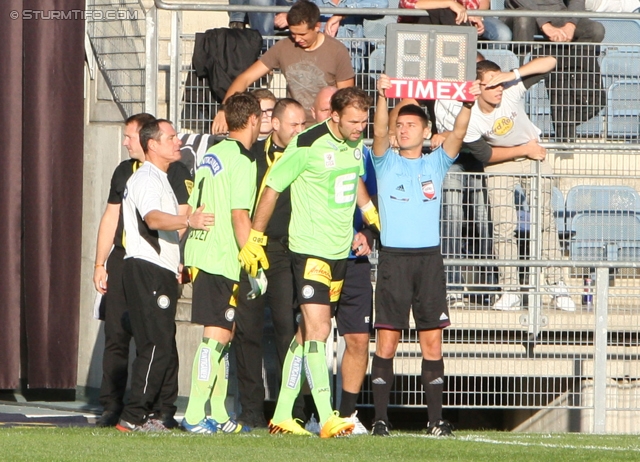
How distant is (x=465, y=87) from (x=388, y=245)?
1100mm

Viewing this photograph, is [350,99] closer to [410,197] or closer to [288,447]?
[410,197]

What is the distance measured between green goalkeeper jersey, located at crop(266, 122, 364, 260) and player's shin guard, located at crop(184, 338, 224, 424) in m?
0.78

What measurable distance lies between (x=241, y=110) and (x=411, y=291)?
156 centimetres

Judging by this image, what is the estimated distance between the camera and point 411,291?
7.14m

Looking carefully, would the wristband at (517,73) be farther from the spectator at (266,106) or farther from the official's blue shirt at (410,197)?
the spectator at (266,106)

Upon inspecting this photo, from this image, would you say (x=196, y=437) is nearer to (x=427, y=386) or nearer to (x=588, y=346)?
(x=427, y=386)

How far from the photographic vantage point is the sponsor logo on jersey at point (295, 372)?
269 inches

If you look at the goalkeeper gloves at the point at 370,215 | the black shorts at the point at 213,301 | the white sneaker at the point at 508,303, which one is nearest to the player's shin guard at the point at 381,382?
the goalkeeper gloves at the point at 370,215

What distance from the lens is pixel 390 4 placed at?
11.3 metres

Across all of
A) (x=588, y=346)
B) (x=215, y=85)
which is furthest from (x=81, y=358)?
(x=588, y=346)

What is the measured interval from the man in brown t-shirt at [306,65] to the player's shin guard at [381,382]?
2.27 meters

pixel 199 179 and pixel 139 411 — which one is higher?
pixel 199 179

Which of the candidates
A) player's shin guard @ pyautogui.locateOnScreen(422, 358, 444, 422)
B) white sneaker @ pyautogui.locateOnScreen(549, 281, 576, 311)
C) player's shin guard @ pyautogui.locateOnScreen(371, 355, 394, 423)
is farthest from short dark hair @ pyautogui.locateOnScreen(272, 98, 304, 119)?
white sneaker @ pyautogui.locateOnScreen(549, 281, 576, 311)

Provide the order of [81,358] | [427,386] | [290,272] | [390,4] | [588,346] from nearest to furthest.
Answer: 1. [427,386]
2. [290,272]
3. [588,346]
4. [81,358]
5. [390,4]
